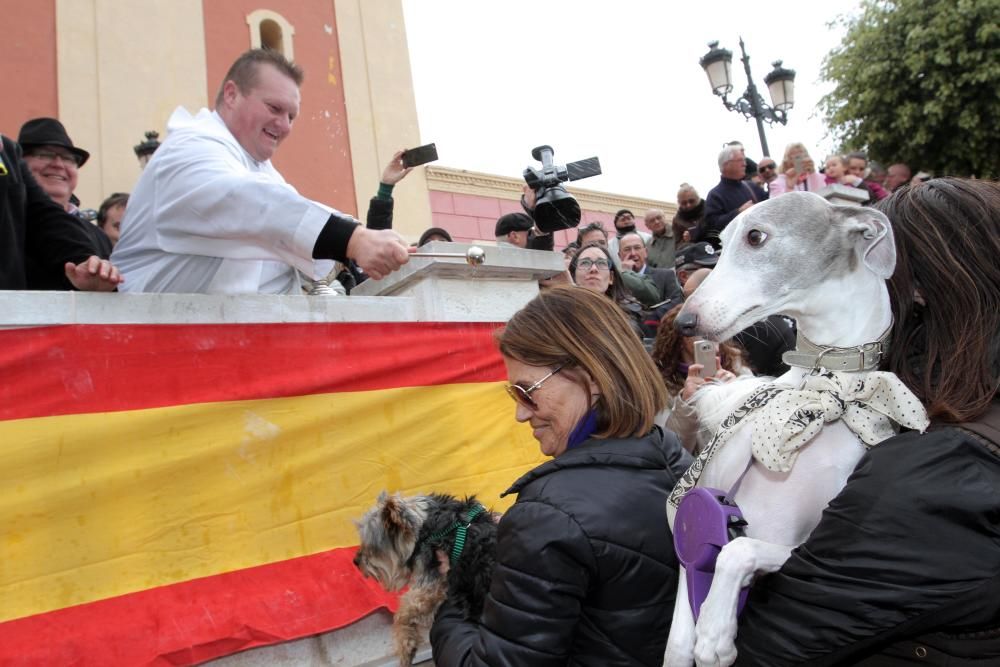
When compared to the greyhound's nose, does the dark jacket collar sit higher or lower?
lower

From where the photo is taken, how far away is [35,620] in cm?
252

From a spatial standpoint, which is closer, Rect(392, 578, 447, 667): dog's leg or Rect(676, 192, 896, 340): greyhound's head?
Rect(676, 192, 896, 340): greyhound's head

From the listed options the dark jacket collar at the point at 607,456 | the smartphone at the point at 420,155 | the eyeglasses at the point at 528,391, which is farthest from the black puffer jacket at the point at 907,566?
the smartphone at the point at 420,155

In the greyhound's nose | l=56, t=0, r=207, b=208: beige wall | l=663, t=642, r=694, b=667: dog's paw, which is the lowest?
l=663, t=642, r=694, b=667: dog's paw

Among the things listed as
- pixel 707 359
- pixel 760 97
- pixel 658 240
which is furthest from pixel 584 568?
pixel 760 97

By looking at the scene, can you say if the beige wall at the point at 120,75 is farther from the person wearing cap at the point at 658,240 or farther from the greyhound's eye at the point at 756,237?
the greyhound's eye at the point at 756,237

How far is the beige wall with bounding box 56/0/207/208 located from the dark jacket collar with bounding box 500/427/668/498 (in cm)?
1145

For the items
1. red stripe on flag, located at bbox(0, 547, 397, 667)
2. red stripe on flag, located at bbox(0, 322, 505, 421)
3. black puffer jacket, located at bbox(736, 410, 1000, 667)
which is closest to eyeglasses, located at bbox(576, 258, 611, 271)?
red stripe on flag, located at bbox(0, 322, 505, 421)

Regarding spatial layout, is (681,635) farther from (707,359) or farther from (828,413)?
(707,359)

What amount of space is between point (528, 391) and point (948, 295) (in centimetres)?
100

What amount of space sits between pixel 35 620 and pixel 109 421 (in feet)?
2.38

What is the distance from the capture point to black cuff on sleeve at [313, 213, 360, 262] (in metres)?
2.89

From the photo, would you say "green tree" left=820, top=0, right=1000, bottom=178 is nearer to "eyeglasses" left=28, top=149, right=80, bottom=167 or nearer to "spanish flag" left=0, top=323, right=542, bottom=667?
"spanish flag" left=0, top=323, right=542, bottom=667

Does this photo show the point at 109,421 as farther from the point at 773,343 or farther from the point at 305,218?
Answer: the point at 773,343
